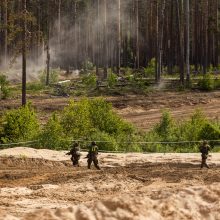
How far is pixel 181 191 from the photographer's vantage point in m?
12.5

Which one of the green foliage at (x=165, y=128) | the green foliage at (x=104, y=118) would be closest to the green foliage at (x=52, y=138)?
the green foliage at (x=104, y=118)

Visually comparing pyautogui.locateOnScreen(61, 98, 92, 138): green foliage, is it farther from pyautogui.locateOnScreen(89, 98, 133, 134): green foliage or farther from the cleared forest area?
pyautogui.locateOnScreen(89, 98, 133, 134): green foliage

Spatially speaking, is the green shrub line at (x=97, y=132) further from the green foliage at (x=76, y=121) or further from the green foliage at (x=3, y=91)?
the green foliage at (x=3, y=91)

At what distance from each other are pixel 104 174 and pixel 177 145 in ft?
23.4

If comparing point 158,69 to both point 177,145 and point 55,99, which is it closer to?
point 55,99

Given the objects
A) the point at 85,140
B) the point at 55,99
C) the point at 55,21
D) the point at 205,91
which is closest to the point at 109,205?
the point at 85,140

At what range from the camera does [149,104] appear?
1421 inches

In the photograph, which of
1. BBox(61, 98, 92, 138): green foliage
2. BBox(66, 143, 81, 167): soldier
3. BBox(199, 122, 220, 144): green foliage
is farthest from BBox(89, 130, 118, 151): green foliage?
BBox(199, 122, 220, 144): green foliage

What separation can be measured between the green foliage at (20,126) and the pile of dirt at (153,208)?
38.8 feet

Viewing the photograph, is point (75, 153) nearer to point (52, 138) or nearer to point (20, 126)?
point (52, 138)

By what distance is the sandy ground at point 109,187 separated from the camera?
1106 centimetres

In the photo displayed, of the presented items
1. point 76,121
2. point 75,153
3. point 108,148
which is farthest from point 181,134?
point 75,153

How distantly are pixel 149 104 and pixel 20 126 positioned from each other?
1454 centimetres

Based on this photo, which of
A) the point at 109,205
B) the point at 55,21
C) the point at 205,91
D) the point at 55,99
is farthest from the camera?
the point at 55,21
